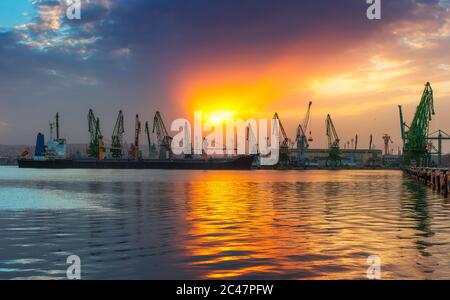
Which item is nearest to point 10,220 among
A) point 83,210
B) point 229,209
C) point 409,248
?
point 83,210

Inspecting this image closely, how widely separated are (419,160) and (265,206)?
15436 centimetres

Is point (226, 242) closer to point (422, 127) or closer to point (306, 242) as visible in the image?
point (306, 242)

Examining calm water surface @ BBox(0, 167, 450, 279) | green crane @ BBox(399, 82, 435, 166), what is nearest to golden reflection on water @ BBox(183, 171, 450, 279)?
calm water surface @ BBox(0, 167, 450, 279)

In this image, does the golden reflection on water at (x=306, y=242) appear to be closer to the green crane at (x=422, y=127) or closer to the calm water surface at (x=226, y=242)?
the calm water surface at (x=226, y=242)

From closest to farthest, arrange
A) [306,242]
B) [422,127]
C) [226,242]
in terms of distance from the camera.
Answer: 1. [306,242]
2. [226,242]
3. [422,127]

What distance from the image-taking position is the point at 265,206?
125 feet

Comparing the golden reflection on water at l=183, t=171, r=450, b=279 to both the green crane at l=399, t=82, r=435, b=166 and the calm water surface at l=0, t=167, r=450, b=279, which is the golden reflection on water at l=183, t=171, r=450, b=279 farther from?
the green crane at l=399, t=82, r=435, b=166

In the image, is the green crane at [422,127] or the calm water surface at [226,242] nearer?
the calm water surface at [226,242]

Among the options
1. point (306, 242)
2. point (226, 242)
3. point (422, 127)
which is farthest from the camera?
point (422, 127)

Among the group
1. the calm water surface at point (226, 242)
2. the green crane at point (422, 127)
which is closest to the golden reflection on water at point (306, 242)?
the calm water surface at point (226, 242)

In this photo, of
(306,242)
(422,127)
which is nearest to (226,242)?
(306,242)

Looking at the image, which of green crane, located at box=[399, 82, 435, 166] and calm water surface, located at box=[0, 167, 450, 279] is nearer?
calm water surface, located at box=[0, 167, 450, 279]

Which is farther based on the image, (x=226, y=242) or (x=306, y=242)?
(x=226, y=242)
